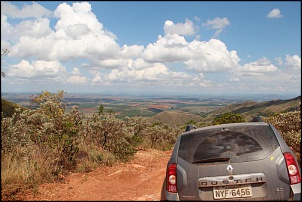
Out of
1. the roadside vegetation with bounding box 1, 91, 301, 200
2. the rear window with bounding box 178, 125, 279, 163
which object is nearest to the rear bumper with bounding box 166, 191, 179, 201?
the rear window with bounding box 178, 125, 279, 163

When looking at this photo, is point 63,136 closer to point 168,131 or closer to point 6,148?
point 6,148

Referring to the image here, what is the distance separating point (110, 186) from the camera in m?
7.09

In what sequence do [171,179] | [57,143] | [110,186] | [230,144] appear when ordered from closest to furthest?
[171,179] < [230,144] < [110,186] < [57,143]

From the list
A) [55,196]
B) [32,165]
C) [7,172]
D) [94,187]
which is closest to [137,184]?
[94,187]

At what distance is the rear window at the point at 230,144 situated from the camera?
12.1 ft

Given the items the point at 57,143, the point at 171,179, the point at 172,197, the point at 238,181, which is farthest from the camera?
the point at 57,143

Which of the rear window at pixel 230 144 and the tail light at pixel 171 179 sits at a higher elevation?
the rear window at pixel 230 144

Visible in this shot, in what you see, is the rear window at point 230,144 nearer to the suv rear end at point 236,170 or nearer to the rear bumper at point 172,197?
the suv rear end at point 236,170

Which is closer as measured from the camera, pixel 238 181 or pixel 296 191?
pixel 296 191

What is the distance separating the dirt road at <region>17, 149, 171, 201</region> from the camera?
5.88 meters

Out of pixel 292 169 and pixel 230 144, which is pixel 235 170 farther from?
pixel 292 169

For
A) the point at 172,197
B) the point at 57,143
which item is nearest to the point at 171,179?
the point at 172,197

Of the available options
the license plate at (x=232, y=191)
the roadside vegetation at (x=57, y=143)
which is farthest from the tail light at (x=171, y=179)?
the roadside vegetation at (x=57, y=143)

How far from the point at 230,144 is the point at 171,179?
103 cm
